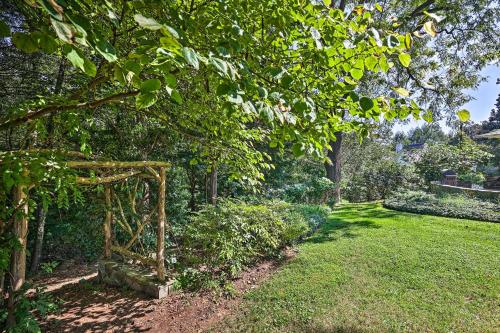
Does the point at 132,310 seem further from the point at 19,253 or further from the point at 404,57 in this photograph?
the point at 404,57

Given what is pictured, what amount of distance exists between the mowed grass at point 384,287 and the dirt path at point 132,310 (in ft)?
1.14

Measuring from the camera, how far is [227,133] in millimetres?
3428

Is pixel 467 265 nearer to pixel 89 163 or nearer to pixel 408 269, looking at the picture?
pixel 408 269

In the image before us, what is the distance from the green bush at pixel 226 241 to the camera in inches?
190

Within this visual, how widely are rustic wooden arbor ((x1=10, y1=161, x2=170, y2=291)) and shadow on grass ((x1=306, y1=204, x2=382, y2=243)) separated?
3.99 m

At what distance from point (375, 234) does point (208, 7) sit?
7.07 m

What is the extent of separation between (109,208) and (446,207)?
416 inches

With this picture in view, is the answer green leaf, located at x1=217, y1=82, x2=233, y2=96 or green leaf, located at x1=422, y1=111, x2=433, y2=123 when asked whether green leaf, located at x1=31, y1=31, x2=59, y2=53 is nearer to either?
green leaf, located at x1=217, y1=82, x2=233, y2=96

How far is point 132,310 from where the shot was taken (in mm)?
4082

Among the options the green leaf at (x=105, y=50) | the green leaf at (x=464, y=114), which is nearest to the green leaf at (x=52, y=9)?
the green leaf at (x=105, y=50)

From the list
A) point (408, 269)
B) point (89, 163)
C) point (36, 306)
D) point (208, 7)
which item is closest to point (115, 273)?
point (36, 306)

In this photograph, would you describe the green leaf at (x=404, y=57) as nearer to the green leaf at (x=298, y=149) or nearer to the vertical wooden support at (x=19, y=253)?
the green leaf at (x=298, y=149)

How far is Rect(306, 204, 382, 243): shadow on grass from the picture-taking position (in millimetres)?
7371

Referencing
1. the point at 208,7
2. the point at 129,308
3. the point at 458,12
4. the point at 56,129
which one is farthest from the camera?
the point at 458,12
